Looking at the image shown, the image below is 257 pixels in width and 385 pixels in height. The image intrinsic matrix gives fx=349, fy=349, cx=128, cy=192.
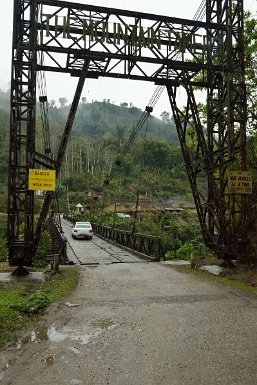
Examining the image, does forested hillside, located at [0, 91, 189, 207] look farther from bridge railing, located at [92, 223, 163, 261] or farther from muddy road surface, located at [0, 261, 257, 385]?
muddy road surface, located at [0, 261, 257, 385]

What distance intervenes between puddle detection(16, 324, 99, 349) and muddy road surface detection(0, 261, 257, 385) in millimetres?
16

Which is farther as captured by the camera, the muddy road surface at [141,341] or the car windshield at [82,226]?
the car windshield at [82,226]

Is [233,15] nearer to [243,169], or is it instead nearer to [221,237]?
[243,169]

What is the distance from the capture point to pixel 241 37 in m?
12.1

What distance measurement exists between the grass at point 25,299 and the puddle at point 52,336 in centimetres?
24

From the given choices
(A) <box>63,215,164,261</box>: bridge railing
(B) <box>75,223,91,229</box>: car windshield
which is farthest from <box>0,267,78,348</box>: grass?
(B) <box>75,223,91,229</box>: car windshield

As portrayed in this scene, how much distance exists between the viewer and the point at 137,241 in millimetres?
23281

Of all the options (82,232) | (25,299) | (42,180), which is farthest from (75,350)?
(82,232)

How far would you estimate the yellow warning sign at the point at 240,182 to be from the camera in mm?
11148

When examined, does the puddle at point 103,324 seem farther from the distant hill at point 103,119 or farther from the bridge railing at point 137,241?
the distant hill at point 103,119

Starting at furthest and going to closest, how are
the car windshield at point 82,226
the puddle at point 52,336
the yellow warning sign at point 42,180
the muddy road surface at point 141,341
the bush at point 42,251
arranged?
the car windshield at point 82,226, the bush at point 42,251, the yellow warning sign at point 42,180, the puddle at point 52,336, the muddy road surface at point 141,341

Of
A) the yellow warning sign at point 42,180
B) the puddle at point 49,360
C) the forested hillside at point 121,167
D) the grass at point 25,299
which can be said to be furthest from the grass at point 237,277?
the forested hillside at point 121,167

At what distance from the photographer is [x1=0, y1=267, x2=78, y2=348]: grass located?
20.1 ft

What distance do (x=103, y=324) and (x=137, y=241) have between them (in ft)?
55.8
